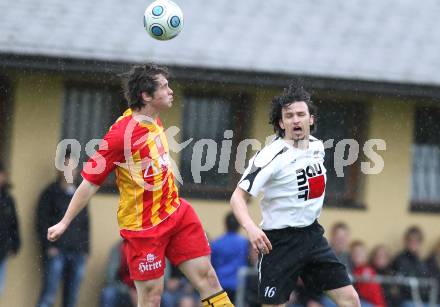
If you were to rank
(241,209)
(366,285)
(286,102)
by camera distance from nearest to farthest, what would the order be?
1. (241,209)
2. (286,102)
3. (366,285)

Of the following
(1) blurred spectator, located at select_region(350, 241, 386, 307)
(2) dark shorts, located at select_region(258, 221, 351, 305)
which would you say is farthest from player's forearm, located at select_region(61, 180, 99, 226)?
(1) blurred spectator, located at select_region(350, 241, 386, 307)

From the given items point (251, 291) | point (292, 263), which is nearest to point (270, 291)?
point (292, 263)

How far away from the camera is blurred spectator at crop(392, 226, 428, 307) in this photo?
14031 mm

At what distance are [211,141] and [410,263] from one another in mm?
2828

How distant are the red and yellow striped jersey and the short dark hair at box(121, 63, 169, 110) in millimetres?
140

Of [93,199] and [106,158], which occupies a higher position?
[106,158]

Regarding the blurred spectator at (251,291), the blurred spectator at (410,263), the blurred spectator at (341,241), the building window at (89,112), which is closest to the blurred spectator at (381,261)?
the blurred spectator at (410,263)

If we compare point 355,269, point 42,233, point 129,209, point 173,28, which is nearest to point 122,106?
point 42,233

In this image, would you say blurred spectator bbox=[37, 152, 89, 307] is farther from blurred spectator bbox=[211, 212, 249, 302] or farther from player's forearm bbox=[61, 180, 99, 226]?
player's forearm bbox=[61, 180, 99, 226]

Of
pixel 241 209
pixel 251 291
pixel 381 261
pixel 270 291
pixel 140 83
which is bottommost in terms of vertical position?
pixel 251 291

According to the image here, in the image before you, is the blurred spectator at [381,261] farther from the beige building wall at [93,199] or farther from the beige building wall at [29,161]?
the beige building wall at [29,161]

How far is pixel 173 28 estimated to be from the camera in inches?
392

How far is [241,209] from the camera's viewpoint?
331 inches

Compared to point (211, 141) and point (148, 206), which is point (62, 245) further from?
point (148, 206)
